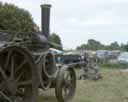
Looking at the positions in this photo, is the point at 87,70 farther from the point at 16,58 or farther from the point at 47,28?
the point at 16,58

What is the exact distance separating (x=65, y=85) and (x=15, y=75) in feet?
5.77

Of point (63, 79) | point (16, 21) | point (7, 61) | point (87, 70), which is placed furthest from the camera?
point (16, 21)

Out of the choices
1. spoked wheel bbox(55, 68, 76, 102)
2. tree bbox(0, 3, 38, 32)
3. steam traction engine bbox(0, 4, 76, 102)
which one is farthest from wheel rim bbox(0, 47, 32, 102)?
tree bbox(0, 3, 38, 32)

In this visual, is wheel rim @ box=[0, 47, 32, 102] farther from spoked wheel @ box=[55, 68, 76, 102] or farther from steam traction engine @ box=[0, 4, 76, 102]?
spoked wheel @ box=[55, 68, 76, 102]

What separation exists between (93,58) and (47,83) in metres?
7.09

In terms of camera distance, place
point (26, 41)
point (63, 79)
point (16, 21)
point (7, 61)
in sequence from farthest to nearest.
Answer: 1. point (16, 21)
2. point (63, 79)
3. point (26, 41)
4. point (7, 61)

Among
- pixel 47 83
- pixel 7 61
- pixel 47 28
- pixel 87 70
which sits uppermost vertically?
pixel 47 28

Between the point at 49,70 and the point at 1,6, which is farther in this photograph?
the point at 1,6

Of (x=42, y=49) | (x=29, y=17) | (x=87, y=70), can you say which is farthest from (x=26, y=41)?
(x=29, y=17)

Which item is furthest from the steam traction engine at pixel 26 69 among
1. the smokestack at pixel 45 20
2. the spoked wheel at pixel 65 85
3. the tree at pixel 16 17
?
the tree at pixel 16 17

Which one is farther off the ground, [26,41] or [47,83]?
[26,41]

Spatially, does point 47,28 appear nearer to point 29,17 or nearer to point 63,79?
point 63,79

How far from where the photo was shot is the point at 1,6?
28172mm

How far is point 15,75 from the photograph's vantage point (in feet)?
23.5
